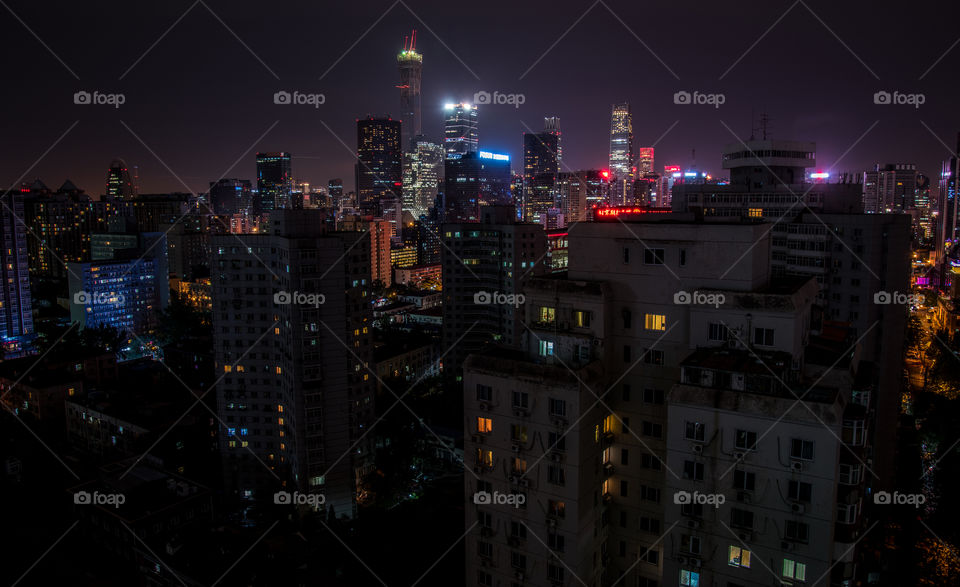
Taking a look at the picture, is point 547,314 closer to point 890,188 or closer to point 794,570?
point 794,570

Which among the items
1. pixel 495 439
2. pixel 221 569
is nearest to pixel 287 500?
pixel 221 569

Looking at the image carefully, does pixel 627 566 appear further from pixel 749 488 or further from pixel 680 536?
pixel 749 488

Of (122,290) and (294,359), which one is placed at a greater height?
(122,290)

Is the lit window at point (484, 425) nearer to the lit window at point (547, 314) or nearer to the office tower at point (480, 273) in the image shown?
the lit window at point (547, 314)

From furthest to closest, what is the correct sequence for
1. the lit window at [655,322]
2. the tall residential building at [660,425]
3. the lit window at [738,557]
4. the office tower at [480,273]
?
the office tower at [480,273]
the lit window at [655,322]
the lit window at [738,557]
the tall residential building at [660,425]

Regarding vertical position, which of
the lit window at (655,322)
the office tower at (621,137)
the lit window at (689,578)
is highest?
the office tower at (621,137)

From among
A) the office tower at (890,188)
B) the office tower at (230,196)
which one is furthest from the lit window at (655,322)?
the office tower at (230,196)

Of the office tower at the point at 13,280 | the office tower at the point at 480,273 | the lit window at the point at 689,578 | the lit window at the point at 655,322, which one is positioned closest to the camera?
the lit window at the point at 689,578

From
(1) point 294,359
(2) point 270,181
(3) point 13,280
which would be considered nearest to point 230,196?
(2) point 270,181
